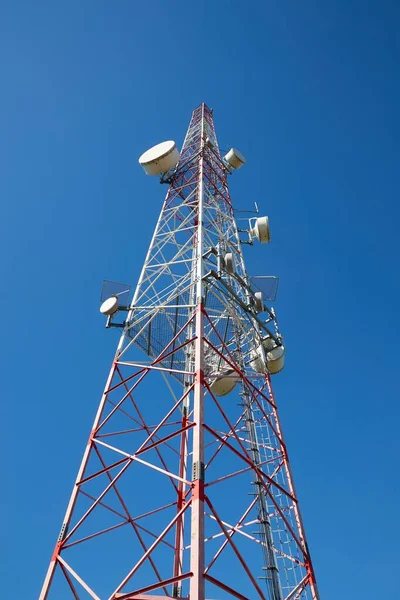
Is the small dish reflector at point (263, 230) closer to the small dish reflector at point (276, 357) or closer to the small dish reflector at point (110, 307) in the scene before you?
the small dish reflector at point (276, 357)

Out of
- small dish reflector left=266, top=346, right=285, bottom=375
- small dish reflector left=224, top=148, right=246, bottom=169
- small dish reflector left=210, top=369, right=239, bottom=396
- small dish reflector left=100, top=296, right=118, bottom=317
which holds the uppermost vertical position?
small dish reflector left=224, top=148, right=246, bottom=169

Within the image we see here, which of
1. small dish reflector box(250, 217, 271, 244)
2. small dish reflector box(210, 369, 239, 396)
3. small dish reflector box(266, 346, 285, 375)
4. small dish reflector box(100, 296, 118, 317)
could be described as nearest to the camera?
small dish reflector box(100, 296, 118, 317)

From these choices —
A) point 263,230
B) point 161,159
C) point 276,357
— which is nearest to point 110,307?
point 276,357

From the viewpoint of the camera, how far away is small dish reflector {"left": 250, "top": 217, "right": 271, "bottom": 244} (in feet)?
51.3

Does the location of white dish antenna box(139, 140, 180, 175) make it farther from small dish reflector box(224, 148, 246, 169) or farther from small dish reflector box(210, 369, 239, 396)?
small dish reflector box(210, 369, 239, 396)

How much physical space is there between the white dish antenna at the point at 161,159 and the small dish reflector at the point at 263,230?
401 centimetres

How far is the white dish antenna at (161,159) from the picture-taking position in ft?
52.0

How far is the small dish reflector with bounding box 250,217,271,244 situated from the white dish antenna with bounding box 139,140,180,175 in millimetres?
4009

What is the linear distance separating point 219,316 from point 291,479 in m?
5.24

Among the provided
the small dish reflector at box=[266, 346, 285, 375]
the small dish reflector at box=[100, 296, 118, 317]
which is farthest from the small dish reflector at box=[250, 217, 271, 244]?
the small dish reflector at box=[100, 296, 118, 317]

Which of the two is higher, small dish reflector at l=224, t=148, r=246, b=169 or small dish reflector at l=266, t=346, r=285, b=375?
small dish reflector at l=224, t=148, r=246, b=169

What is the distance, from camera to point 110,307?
1162 centimetres

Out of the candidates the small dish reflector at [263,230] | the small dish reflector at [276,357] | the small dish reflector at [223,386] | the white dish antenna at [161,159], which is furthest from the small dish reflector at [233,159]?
the small dish reflector at [223,386]

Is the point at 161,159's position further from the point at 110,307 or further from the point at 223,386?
the point at 223,386
